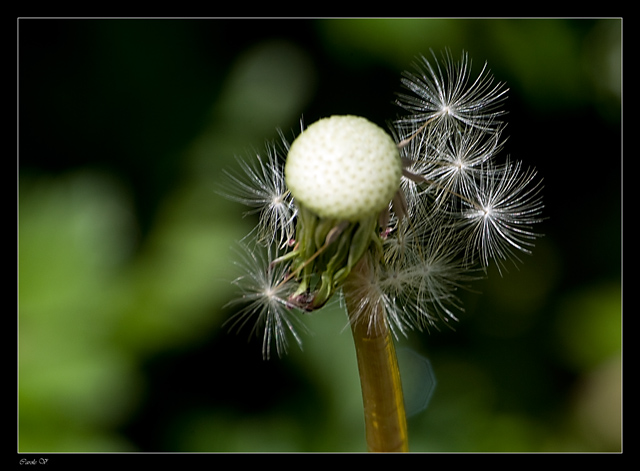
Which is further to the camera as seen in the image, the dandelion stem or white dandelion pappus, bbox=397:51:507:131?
white dandelion pappus, bbox=397:51:507:131

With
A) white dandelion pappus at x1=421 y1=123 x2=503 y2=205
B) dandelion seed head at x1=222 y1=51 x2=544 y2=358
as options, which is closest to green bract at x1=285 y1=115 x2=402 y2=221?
dandelion seed head at x1=222 y1=51 x2=544 y2=358

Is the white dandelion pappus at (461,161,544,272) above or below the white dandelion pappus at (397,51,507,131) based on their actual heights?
below

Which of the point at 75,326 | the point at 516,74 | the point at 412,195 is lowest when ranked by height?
the point at 75,326

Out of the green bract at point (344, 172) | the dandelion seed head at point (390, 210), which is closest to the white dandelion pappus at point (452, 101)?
the dandelion seed head at point (390, 210)

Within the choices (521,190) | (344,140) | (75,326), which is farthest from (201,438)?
(344,140)

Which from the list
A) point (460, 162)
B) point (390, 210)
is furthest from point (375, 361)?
point (460, 162)

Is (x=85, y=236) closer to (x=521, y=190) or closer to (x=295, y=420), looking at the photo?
(x=295, y=420)

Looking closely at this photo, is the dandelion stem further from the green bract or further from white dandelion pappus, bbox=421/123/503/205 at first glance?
white dandelion pappus, bbox=421/123/503/205
